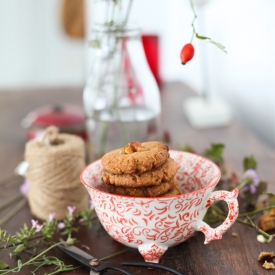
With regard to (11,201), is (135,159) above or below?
above

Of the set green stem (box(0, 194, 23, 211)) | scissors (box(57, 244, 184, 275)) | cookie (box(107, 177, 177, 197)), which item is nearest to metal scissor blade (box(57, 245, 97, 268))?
scissors (box(57, 244, 184, 275))

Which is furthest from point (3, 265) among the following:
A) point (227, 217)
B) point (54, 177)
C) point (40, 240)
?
point (227, 217)

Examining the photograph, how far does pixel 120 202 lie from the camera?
2.02ft

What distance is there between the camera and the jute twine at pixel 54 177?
79 cm

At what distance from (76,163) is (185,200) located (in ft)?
0.87

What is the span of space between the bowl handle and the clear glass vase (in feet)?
1.38

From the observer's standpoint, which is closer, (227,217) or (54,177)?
(227,217)

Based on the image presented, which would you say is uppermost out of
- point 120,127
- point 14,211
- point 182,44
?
point 182,44

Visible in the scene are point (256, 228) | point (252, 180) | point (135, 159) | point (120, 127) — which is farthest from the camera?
point (120, 127)

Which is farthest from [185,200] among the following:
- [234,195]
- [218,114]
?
[218,114]

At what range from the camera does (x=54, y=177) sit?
2.62 feet

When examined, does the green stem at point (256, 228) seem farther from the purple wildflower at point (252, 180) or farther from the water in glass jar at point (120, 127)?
the water in glass jar at point (120, 127)

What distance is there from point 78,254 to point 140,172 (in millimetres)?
155

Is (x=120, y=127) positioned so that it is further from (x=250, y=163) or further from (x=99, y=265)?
(x=99, y=265)
